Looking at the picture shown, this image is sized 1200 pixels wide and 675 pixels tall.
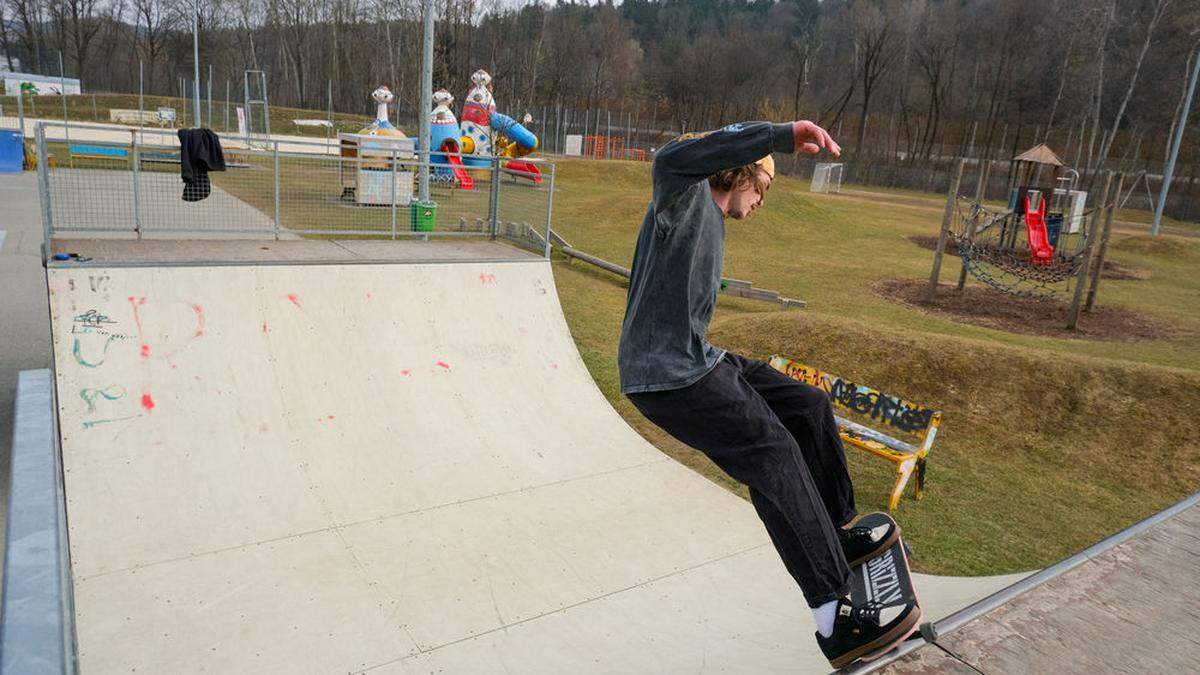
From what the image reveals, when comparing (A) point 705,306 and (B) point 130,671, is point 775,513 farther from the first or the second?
(B) point 130,671

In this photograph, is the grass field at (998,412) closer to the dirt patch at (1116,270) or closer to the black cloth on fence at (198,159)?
the black cloth on fence at (198,159)

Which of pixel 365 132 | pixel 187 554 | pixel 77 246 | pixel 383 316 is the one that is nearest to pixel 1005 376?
pixel 383 316

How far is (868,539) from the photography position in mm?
2922

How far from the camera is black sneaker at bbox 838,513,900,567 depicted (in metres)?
2.86

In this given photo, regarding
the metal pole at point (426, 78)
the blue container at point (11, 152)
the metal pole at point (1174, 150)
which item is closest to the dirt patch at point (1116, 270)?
the metal pole at point (1174, 150)

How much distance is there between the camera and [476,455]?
6133mm

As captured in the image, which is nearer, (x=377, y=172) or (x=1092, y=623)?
(x=1092, y=623)

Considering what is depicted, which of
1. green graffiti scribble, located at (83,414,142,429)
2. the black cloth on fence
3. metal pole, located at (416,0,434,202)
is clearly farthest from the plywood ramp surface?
metal pole, located at (416,0,434,202)

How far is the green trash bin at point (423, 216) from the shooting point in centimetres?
1016

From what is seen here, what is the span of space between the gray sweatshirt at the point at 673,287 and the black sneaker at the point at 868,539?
1.07 m

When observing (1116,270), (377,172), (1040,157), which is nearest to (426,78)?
(377,172)

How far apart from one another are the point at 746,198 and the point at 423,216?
8.30m

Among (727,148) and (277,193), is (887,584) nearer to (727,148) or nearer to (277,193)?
(727,148)

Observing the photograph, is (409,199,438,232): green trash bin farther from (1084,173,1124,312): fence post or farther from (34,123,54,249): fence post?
(1084,173,1124,312): fence post
